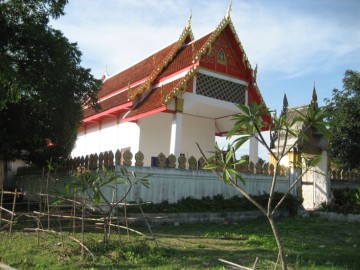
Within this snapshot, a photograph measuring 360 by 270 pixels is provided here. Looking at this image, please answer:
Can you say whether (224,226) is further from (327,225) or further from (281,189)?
(281,189)

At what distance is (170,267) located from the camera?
20.0 ft

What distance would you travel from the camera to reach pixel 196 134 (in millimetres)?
17484

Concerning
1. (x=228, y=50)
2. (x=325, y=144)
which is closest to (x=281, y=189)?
(x=325, y=144)

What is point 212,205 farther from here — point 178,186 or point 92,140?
point 92,140

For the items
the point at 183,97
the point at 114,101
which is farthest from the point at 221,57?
the point at 114,101

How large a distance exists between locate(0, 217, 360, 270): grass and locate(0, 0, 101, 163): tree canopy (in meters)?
3.47

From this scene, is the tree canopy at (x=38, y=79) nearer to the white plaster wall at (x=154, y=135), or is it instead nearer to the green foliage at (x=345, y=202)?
the white plaster wall at (x=154, y=135)

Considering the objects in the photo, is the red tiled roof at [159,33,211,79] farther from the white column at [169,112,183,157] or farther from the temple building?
the white column at [169,112,183,157]

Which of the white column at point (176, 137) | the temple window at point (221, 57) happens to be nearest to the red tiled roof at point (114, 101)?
the white column at point (176, 137)

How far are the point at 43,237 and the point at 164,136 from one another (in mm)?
8689

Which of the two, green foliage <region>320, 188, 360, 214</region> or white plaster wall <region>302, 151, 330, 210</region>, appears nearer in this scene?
green foliage <region>320, 188, 360, 214</region>

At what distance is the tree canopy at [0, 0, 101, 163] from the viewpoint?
1020 cm

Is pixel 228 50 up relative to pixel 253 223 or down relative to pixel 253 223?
up

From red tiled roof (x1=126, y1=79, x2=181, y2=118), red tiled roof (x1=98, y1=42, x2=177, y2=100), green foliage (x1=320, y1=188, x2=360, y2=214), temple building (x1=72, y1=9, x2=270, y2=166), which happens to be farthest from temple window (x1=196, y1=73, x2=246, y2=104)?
green foliage (x1=320, y1=188, x2=360, y2=214)
